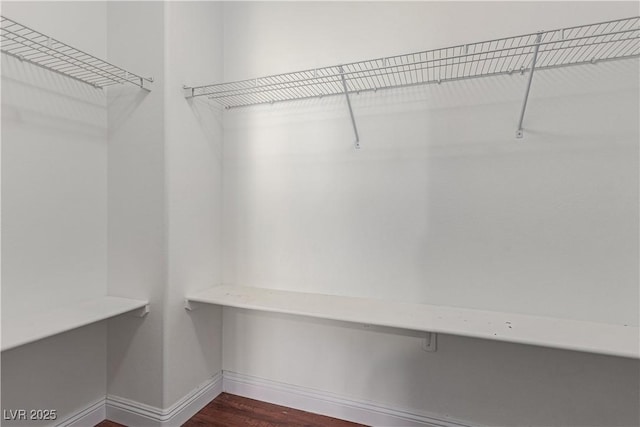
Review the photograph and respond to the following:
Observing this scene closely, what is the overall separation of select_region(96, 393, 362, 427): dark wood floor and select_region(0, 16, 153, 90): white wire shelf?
1726mm

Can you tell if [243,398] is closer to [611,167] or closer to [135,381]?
[135,381]

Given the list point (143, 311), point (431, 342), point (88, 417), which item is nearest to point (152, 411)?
point (88, 417)

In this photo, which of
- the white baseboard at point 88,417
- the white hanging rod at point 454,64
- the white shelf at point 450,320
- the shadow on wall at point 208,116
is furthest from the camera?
the shadow on wall at point 208,116

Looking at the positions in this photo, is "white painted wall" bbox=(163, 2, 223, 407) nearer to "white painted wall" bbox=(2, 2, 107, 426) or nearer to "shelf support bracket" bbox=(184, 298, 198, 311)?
"shelf support bracket" bbox=(184, 298, 198, 311)

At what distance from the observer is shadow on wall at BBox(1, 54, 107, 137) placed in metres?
1.31

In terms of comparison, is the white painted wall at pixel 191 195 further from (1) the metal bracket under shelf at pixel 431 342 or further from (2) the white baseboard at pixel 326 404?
(1) the metal bracket under shelf at pixel 431 342

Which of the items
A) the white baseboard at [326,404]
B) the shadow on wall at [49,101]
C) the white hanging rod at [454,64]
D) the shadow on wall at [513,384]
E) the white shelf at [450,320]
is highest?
the white hanging rod at [454,64]

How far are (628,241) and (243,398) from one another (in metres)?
2.02

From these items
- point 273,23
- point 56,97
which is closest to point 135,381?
point 56,97

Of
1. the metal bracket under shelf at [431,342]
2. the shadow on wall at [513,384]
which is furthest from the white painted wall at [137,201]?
the metal bracket under shelf at [431,342]

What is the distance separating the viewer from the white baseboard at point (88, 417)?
4.97ft

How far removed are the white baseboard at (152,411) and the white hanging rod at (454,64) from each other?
1.60 meters

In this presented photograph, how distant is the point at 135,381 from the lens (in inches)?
64.6

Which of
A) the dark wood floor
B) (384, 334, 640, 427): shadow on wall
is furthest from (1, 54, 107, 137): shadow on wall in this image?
(384, 334, 640, 427): shadow on wall
